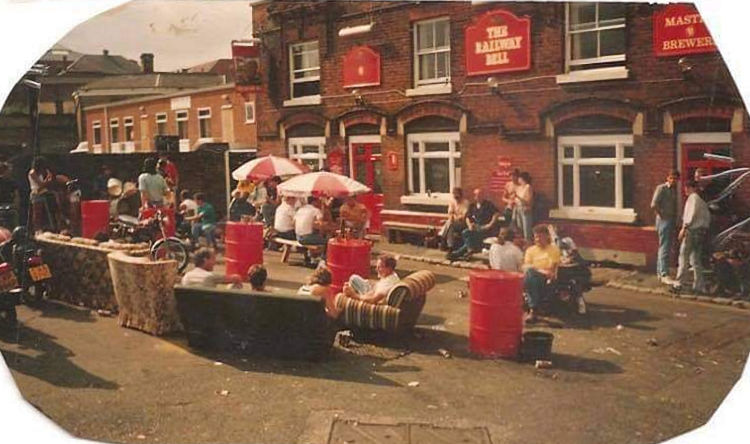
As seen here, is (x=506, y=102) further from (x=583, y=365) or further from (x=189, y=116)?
(x=189, y=116)

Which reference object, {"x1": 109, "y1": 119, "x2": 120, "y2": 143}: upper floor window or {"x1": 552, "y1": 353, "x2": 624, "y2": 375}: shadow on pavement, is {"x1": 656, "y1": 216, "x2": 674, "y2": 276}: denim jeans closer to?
{"x1": 552, "y1": 353, "x2": 624, "y2": 375}: shadow on pavement

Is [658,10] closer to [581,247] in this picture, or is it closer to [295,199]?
[581,247]

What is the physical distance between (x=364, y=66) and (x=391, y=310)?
42.4 inches

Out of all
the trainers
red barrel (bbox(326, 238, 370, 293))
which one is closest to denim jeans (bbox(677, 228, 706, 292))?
the trainers

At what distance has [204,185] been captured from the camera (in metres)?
3.18

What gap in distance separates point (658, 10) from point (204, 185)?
2038 mm

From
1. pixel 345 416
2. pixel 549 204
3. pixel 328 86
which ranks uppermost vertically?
pixel 328 86

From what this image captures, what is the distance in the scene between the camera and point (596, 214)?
2871mm

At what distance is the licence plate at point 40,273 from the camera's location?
3400 millimetres

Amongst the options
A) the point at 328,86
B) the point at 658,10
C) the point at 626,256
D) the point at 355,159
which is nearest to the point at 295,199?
the point at 355,159

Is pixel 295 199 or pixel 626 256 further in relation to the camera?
pixel 295 199

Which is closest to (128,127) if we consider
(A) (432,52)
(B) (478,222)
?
(A) (432,52)

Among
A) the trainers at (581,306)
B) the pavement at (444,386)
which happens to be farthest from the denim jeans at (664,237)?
the trainers at (581,306)

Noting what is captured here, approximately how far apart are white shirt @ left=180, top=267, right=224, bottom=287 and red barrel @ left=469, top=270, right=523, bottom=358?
1.15 m
